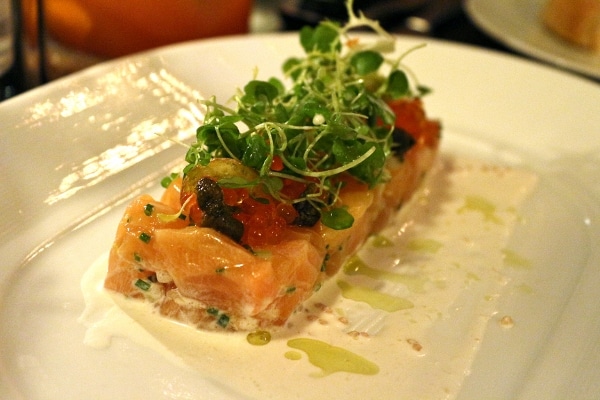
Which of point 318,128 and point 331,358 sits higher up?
point 318,128

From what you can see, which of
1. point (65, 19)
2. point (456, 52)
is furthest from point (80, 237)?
point (456, 52)

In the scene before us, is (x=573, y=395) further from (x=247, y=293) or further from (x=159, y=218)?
(x=159, y=218)

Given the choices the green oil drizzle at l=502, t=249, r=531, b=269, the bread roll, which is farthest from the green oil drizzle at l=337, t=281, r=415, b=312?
the bread roll

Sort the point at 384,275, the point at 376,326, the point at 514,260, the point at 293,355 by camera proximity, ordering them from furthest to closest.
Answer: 1. the point at 514,260
2. the point at 384,275
3. the point at 376,326
4. the point at 293,355

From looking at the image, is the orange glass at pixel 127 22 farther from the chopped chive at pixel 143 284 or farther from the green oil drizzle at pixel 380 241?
the chopped chive at pixel 143 284

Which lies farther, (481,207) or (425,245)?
(481,207)

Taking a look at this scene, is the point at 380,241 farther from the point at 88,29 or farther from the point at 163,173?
the point at 88,29

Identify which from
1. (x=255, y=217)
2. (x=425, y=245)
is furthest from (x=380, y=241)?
(x=255, y=217)

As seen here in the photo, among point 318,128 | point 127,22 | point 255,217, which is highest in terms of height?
point 318,128

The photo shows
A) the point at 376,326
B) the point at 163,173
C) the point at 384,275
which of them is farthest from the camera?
the point at 163,173
